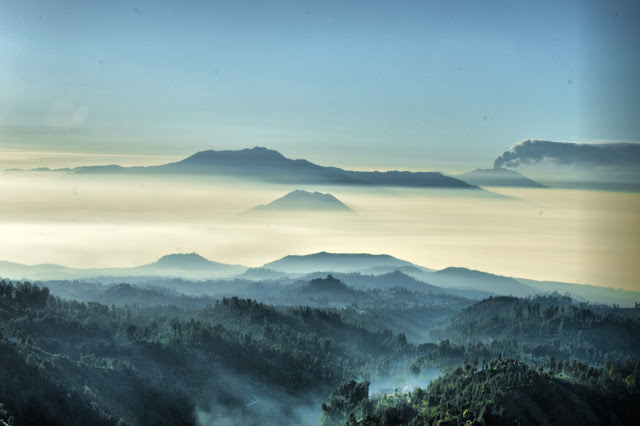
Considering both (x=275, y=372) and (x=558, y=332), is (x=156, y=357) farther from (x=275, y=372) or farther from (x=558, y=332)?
(x=558, y=332)

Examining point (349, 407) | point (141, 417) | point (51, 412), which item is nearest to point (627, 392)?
point (349, 407)

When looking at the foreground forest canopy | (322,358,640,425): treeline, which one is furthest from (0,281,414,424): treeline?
(322,358,640,425): treeline

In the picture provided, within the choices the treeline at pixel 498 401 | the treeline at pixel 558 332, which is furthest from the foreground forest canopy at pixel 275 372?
the treeline at pixel 558 332

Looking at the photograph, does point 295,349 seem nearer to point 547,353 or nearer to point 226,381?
point 226,381

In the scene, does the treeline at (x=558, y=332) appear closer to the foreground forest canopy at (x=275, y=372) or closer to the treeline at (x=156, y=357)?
the foreground forest canopy at (x=275, y=372)

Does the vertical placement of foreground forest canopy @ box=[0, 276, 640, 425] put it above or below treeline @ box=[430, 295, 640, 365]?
above

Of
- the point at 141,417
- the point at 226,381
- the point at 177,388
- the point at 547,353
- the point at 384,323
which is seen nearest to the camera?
the point at 141,417

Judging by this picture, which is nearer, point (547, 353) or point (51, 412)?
point (51, 412)

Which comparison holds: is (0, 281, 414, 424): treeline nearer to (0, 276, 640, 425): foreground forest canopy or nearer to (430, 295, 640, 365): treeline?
(0, 276, 640, 425): foreground forest canopy
